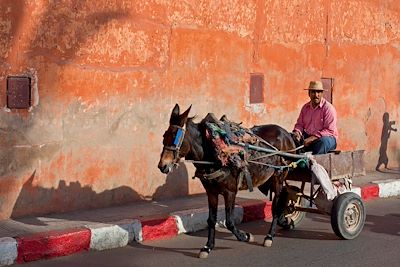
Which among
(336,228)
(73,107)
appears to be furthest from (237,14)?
(336,228)

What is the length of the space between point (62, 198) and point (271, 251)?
2.66 m

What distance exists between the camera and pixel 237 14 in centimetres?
947

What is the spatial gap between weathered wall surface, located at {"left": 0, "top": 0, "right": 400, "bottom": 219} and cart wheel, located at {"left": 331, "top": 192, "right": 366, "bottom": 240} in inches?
103

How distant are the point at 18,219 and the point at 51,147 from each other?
0.93 metres

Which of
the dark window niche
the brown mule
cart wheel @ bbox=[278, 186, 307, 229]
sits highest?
the dark window niche

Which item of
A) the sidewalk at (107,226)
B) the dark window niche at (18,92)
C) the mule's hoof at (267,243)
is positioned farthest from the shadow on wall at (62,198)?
the mule's hoof at (267,243)

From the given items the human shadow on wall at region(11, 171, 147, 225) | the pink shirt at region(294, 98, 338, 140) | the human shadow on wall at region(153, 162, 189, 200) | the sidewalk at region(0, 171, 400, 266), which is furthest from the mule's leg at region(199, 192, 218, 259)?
the human shadow on wall at region(153, 162, 189, 200)

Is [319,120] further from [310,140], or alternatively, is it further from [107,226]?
[107,226]

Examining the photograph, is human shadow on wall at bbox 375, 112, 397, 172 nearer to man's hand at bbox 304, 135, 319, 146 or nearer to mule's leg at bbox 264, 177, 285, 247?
man's hand at bbox 304, 135, 319, 146

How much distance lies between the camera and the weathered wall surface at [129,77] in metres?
7.25

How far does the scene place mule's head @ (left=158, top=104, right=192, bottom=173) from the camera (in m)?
5.77

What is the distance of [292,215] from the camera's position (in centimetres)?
784

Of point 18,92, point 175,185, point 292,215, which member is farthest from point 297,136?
point 18,92

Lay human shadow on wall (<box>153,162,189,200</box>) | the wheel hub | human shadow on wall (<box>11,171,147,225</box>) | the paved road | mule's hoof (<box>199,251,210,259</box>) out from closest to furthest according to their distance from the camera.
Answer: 1. the paved road
2. mule's hoof (<box>199,251,210,259</box>)
3. the wheel hub
4. human shadow on wall (<box>11,171,147,225</box>)
5. human shadow on wall (<box>153,162,189,200</box>)
